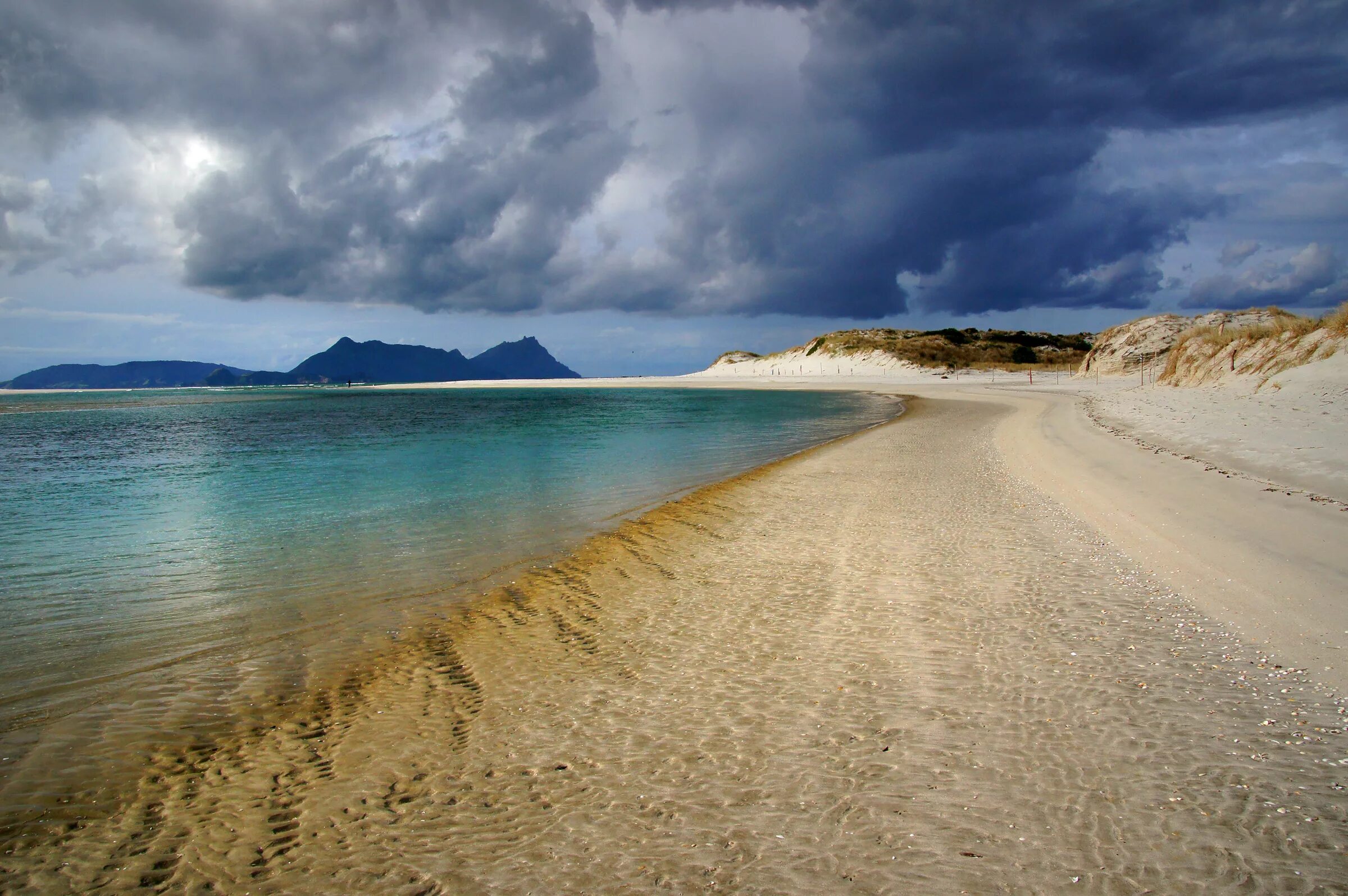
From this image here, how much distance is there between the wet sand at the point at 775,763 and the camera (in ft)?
12.4

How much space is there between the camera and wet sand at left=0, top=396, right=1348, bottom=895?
3791mm

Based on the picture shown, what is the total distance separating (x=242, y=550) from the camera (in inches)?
472

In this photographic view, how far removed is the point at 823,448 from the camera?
24.3 metres

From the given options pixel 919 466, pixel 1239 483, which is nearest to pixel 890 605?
pixel 1239 483

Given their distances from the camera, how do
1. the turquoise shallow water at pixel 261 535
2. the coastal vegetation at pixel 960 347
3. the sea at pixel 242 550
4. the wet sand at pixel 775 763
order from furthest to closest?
1. the coastal vegetation at pixel 960 347
2. the turquoise shallow water at pixel 261 535
3. the sea at pixel 242 550
4. the wet sand at pixel 775 763

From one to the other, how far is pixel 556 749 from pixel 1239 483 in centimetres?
1338

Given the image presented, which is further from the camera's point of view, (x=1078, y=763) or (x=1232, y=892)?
(x=1078, y=763)

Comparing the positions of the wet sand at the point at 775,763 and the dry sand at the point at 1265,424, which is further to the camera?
the dry sand at the point at 1265,424

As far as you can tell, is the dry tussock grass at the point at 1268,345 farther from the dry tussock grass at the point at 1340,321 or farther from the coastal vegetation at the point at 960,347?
the coastal vegetation at the point at 960,347

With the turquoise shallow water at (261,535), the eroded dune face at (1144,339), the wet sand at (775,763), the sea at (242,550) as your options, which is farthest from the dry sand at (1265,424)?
the eroded dune face at (1144,339)

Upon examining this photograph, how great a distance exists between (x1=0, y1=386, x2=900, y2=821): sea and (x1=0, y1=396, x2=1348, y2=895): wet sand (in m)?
1.01

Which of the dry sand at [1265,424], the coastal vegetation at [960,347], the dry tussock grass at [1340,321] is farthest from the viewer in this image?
the coastal vegetation at [960,347]

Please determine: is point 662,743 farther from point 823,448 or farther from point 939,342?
point 939,342

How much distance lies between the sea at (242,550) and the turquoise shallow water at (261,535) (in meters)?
0.05
